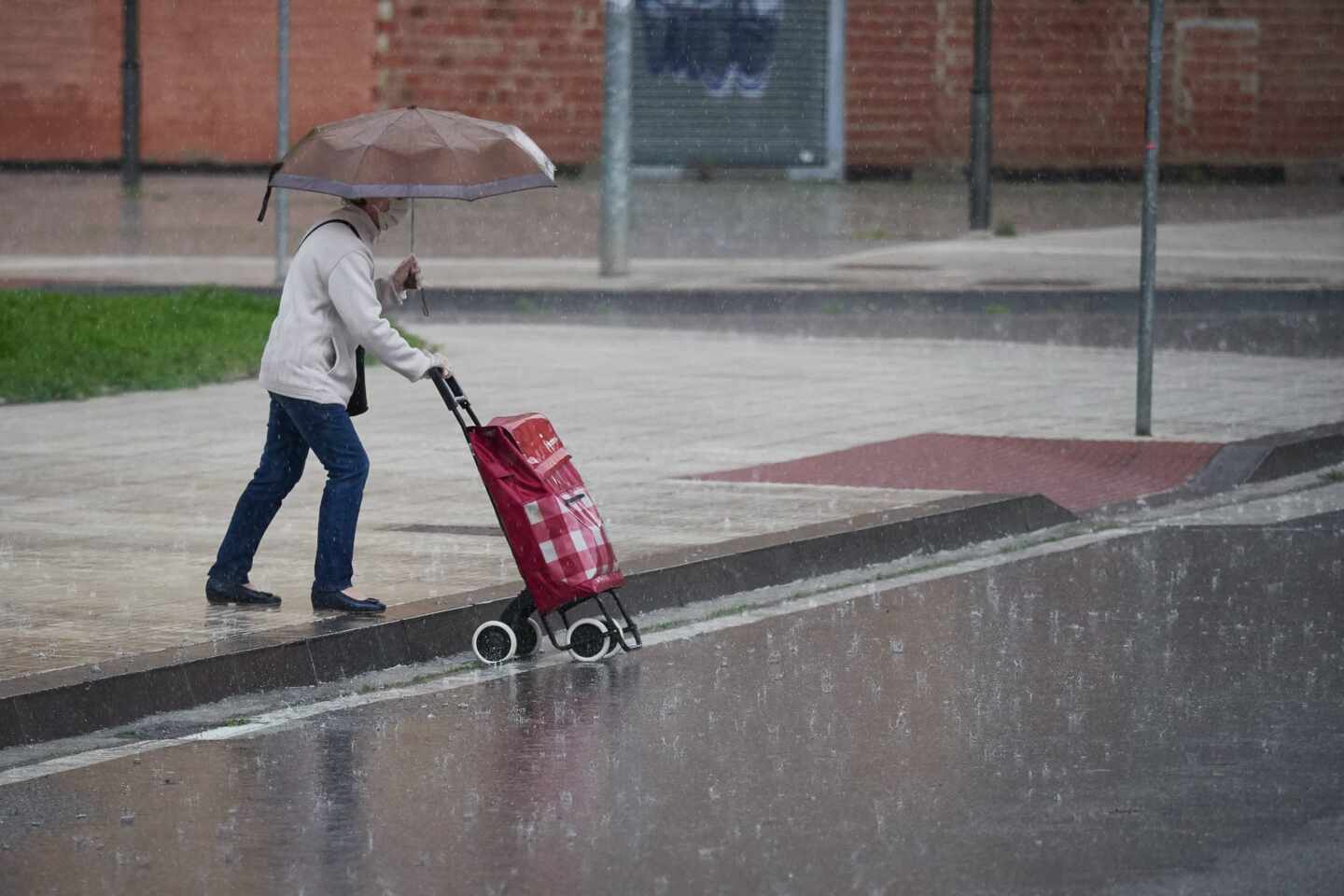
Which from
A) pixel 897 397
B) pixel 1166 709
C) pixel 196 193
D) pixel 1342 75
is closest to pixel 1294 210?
pixel 1342 75

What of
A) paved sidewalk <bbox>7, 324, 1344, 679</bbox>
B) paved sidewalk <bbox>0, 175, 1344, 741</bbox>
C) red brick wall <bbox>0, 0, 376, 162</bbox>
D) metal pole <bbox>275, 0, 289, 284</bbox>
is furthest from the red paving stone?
red brick wall <bbox>0, 0, 376, 162</bbox>

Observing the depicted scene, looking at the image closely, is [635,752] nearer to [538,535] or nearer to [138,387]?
[538,535]

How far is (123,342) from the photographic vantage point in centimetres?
1584

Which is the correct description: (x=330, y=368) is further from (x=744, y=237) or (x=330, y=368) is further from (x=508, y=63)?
(x=508, y=63)

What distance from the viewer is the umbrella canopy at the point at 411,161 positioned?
7805 mm

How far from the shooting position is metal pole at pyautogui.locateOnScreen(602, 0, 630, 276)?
23688 millimetres

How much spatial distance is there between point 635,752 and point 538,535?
1131 millimetres

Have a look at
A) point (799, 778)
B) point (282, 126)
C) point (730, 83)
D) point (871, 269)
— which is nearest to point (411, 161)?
point (799, 778)

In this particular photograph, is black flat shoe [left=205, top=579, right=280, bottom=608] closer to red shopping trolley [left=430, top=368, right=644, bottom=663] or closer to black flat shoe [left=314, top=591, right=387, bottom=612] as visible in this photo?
black flat shoe [left=314, top=591, right=387, bottom=612]

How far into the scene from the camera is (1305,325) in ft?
63.8

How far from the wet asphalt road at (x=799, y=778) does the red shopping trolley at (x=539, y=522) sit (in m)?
0.20

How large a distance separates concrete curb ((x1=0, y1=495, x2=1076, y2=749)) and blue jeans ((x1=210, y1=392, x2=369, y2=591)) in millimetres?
229

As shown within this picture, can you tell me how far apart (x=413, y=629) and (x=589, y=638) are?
53 cm

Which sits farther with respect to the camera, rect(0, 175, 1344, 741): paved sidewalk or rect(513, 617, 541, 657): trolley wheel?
rect(0, 175, 1344, 741): paved sidewalk
